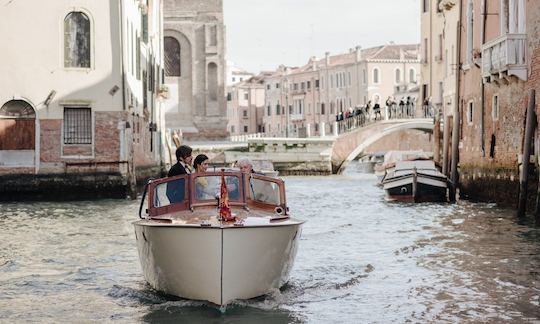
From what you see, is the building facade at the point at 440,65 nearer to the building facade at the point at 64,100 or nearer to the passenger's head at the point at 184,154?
the building facade at the point at 64,100

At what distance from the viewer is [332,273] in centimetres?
1160

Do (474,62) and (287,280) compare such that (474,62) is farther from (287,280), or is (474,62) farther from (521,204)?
(287,280)

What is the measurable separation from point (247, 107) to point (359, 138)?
2152 inches

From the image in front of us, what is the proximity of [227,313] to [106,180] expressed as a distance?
15.2 metres

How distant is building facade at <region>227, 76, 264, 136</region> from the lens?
95375 mm

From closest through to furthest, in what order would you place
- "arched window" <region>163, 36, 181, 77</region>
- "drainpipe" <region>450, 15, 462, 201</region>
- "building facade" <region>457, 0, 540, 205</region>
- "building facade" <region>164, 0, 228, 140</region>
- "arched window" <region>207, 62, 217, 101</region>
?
"building facade" <region>457, 0, 540, 205</region>, "drainpipe" <region>450, 15, 462, 201</region>, "building facade" <region>164, 0, 228, 140</region>, "arched window" <region>207, 62, 217, 101</region>, "arched window" <region>163, 36, 181, 77</region>

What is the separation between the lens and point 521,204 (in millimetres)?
16500

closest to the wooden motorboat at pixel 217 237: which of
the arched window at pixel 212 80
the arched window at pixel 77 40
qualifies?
the arched window at pixel 77 40

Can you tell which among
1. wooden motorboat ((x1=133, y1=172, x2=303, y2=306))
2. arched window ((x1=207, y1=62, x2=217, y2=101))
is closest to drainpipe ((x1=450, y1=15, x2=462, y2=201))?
wooden motorboat ((x1=133, y1=172, x2=303, y2=306))

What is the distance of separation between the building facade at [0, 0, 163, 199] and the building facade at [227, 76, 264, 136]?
233 ft

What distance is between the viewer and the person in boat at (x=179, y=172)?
31.4 feet

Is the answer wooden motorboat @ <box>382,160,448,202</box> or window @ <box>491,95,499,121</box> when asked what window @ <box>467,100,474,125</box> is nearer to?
wooden motorboat @ <box>382,160,448,202</box>

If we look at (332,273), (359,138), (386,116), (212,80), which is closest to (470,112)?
(332,273)

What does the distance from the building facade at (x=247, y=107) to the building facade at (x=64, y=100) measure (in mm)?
70955
